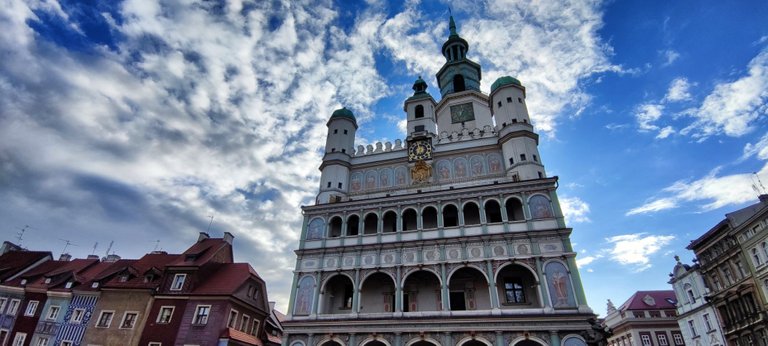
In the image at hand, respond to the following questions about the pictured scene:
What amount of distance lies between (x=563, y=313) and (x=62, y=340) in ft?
116

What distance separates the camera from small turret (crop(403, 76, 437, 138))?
36.3 metres

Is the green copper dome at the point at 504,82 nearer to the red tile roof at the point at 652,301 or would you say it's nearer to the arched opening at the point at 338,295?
the arched opening at the point at 338,295

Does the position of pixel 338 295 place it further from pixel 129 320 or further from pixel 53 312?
pixel 53 312

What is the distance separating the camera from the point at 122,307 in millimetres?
28938

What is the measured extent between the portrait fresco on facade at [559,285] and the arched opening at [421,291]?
23.4ft

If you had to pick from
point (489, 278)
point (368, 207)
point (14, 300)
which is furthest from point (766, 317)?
point (14, 300)

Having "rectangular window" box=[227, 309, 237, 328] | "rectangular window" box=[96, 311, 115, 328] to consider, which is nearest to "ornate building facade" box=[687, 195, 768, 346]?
"rectangular window" box=[227, 309, 237, 328]

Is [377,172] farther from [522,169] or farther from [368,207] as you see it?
[522,169]

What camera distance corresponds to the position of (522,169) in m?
29.6

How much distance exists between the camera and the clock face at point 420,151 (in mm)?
32969

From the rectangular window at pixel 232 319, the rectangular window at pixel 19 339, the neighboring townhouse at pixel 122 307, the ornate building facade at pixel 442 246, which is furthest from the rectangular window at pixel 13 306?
the ornate building facade at pixel 442 246

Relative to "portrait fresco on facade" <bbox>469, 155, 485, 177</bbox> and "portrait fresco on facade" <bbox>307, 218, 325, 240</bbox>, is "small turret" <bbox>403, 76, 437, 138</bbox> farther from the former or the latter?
"portrait fresco on facade" <bbox>307, 218, 325, 240</bbox>

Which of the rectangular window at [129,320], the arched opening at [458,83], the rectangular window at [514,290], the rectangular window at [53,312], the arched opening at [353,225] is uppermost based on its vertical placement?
the arched opening at [458,83]

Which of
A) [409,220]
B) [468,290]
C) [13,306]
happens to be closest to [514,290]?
[468,290]
